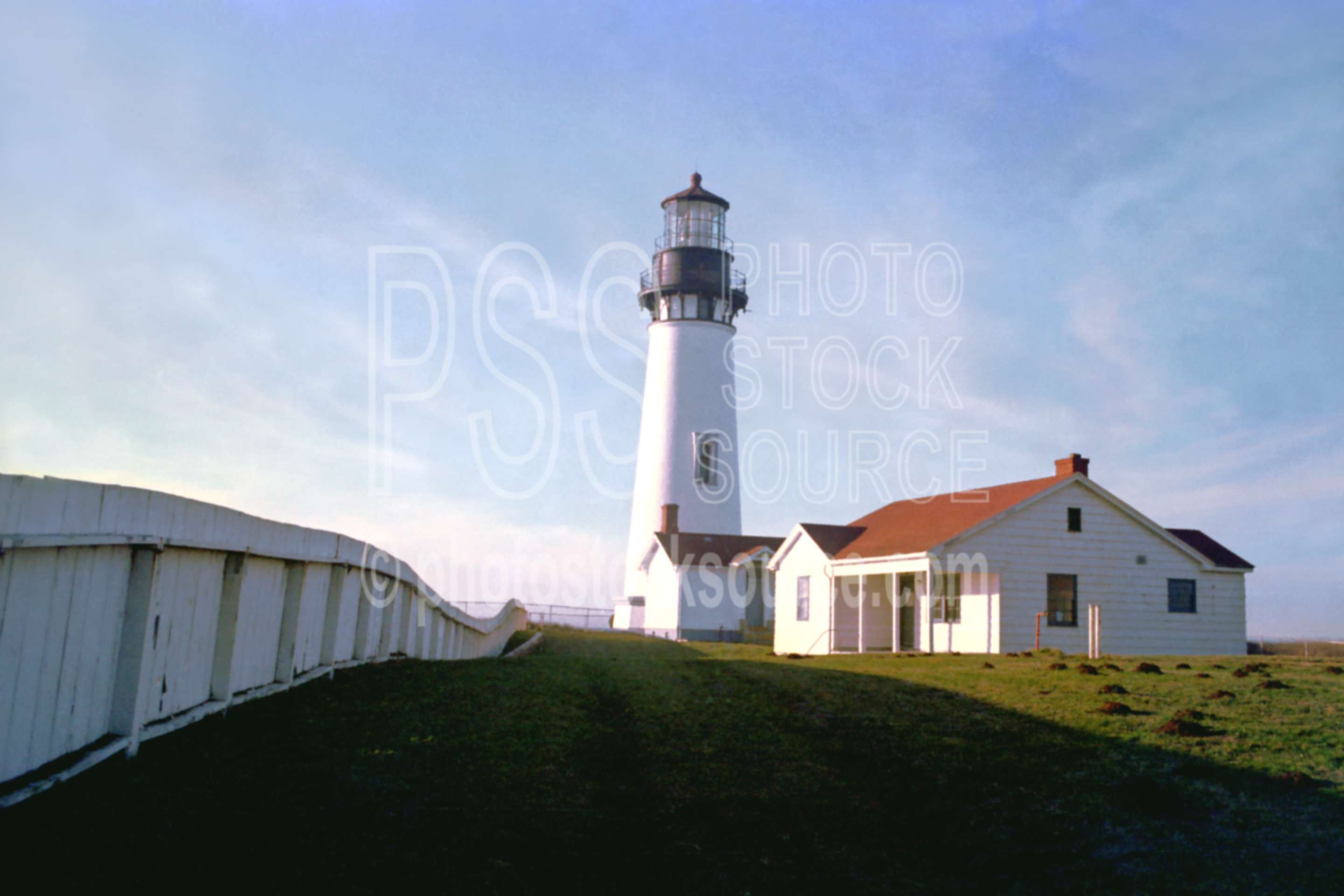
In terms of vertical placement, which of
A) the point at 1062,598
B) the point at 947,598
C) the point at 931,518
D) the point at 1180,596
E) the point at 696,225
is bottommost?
the point at 947,598

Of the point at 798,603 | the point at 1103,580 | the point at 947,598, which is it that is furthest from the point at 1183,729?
the point at 798,603

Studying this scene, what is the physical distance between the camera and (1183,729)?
1111 centimetres

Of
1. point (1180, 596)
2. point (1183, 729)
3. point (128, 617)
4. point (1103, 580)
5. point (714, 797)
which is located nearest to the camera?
point (128, 617)

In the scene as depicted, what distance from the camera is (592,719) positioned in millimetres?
12641

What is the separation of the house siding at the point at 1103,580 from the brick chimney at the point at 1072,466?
1353mm

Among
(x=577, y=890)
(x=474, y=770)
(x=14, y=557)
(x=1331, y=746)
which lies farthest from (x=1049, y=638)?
(x=14, y=557)

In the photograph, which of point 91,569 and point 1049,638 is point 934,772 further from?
point 1049,638

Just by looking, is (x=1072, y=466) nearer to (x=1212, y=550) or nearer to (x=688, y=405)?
(x=1212, y=550)

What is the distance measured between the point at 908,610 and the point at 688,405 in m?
19.1

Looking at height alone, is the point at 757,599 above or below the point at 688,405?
below

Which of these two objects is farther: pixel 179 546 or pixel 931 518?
pixel 931 518

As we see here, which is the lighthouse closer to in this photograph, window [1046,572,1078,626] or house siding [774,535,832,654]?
house siding [774,535,832,654]

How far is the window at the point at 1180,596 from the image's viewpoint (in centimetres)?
3039

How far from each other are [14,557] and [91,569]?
1.01 metres
